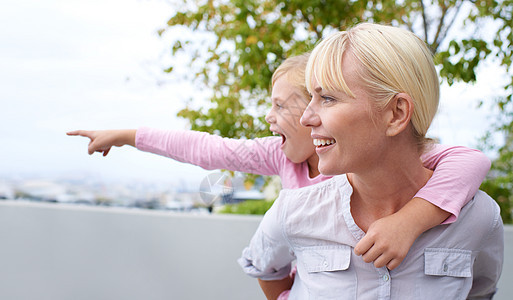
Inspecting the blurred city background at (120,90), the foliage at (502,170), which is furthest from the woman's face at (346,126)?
the foliage at (502,170)

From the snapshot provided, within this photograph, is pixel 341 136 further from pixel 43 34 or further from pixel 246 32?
pixel 43 34

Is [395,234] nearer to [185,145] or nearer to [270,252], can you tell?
[270,252]

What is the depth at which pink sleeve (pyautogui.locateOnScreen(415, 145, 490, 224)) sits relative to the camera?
0.80 meters

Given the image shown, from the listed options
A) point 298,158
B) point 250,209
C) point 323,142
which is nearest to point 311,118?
point 323,142

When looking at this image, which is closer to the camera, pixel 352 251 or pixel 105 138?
pixel 352 251

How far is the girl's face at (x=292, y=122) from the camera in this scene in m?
1.12

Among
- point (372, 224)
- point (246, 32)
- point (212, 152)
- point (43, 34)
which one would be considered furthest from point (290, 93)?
point (43, 34)

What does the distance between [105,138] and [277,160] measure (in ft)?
1.31

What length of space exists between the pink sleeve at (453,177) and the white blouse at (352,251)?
0.03 m

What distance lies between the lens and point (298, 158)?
113 cm

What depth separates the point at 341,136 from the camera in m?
0.74

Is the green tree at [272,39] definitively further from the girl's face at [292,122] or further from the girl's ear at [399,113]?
the girl's ear at [399,113]

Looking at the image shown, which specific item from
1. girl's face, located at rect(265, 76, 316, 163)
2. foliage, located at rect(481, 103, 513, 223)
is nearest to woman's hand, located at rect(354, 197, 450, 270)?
girl's face, located at rect(265, 76, 316, 163)

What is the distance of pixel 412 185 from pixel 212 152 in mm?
443
